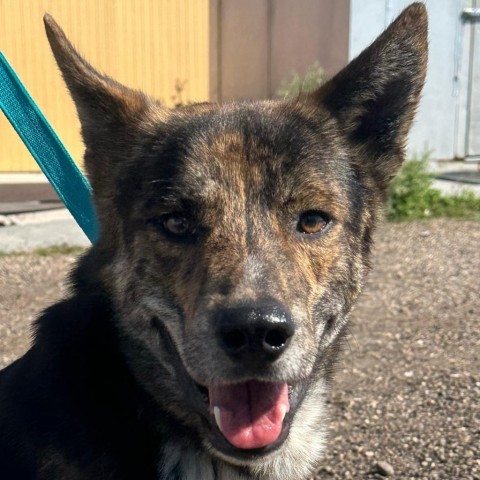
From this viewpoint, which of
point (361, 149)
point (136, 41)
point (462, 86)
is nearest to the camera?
point (361, 149)

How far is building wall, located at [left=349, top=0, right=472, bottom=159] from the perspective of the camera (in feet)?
37.2

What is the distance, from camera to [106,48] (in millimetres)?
9242

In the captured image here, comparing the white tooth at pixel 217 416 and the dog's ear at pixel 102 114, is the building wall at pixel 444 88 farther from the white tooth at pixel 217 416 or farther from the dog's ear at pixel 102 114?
the white tooth at pixel 217 416

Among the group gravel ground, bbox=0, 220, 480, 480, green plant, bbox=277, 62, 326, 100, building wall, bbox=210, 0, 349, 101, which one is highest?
building wall, bbox=210, 0, 349, 101

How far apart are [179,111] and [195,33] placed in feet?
21.6

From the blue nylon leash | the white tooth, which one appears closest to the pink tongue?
the white tooth

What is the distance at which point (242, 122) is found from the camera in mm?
3135

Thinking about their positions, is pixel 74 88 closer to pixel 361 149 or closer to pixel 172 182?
pixel 172 182

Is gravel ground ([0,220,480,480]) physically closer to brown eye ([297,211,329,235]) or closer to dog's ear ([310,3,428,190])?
dog's ear ([310,3,428,190])

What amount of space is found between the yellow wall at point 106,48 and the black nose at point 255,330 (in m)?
6.44

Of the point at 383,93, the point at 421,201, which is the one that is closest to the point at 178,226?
the point at 383,93

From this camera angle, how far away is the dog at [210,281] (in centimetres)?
262

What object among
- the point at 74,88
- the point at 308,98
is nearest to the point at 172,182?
the point at 74,88

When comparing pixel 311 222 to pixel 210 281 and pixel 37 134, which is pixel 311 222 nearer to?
pixel 210 281
